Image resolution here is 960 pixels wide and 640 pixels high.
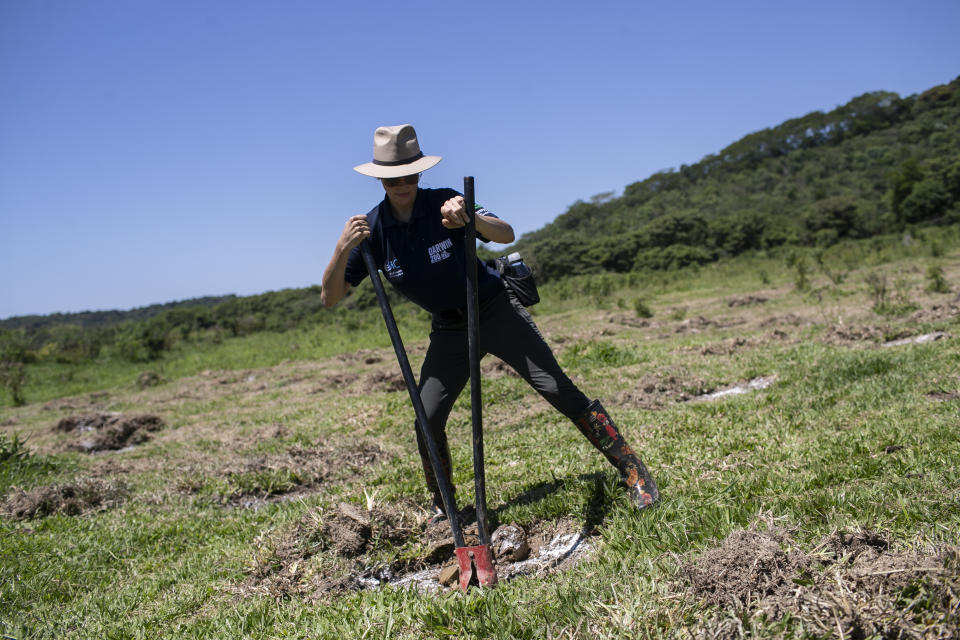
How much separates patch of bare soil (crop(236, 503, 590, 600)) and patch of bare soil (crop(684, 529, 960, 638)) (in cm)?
95

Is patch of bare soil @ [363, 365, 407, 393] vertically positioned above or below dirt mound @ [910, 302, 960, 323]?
above

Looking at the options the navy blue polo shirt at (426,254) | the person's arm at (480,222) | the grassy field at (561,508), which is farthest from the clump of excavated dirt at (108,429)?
the person's arm at (480,222)

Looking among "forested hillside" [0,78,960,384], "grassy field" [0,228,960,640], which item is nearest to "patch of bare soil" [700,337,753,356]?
"grassy field" [0,228,960,640]

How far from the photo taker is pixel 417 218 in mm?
3049

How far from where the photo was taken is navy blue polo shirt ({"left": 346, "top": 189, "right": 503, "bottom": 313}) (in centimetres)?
302

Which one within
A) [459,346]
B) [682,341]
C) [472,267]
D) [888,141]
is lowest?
[682,341]

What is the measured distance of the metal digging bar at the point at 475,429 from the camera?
2666 mm

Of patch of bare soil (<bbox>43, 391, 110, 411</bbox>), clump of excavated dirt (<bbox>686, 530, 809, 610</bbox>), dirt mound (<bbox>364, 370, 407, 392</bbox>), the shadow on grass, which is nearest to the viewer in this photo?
clump of excavated dirt (<bbox>686, 530, 809, 610</bbox>)

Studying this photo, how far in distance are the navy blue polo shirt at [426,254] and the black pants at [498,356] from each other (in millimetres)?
112

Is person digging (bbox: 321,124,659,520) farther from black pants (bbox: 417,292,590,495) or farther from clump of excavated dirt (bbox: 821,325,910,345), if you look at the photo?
clump of excavated dirt (bbox: 821,325,910,345)

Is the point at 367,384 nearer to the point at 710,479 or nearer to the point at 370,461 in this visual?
the point at 370,461

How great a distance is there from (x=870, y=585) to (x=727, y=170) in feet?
289

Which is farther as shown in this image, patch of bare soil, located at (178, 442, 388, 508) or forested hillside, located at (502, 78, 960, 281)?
forested hillside, located at (502, 78, 960, 281)

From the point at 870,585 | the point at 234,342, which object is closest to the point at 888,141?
the point at 234,342
